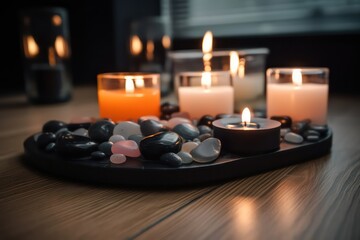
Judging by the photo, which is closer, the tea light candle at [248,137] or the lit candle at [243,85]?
the tea light candle at [248,137]

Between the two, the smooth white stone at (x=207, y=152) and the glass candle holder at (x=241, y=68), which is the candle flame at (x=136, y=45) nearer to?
the glass candle holder at (x=241, y=68)

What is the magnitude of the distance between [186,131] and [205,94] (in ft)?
0.74

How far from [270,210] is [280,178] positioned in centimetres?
12

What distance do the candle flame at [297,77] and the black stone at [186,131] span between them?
27 cm

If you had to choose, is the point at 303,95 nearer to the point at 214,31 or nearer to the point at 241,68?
the point at 241,68

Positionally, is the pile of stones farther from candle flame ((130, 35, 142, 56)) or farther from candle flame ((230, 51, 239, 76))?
candle flame ((130, 35, 142, 56))

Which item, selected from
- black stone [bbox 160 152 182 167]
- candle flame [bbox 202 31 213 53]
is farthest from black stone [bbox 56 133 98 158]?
candle flame [bbox 202 31 213 53]

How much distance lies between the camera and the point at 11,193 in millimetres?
512

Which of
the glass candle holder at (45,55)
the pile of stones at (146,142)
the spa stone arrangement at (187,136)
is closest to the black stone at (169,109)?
the spa stone arrangement at (187,136)

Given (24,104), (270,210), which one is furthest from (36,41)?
(270,210)

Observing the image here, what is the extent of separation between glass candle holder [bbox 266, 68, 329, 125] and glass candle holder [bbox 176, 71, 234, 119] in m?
0.11

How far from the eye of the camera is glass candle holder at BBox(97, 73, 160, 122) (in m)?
0.81

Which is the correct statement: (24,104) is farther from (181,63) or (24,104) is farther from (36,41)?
(181,63)

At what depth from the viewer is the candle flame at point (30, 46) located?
1510mm
